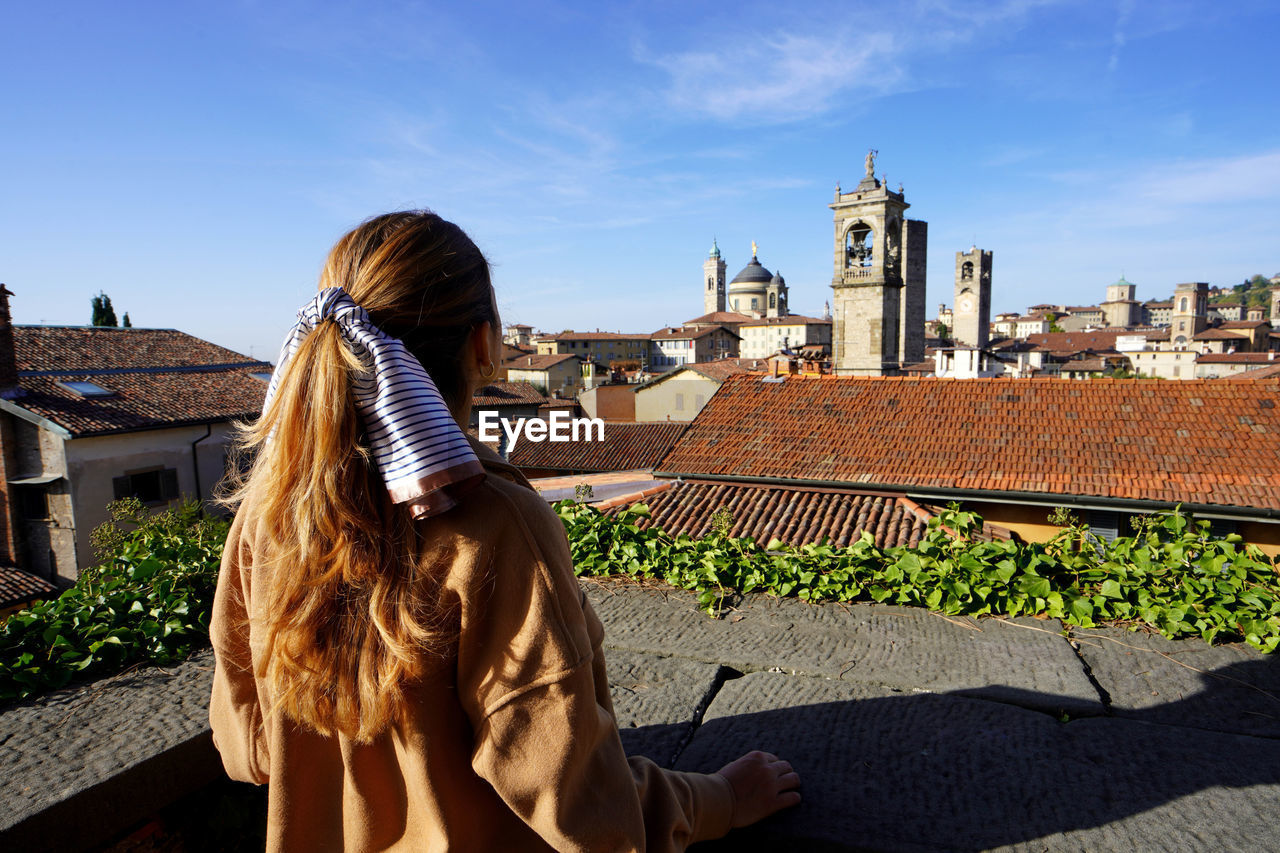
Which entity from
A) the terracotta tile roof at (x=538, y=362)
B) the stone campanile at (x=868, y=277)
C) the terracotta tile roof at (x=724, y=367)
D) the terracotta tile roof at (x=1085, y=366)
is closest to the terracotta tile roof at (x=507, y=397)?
the terracotta tile roof at (x=724, y=367)

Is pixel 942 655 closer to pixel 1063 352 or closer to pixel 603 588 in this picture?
pixel 603 588

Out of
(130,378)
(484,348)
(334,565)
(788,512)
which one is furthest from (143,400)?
(334,565)

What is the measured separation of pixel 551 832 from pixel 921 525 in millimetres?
9529

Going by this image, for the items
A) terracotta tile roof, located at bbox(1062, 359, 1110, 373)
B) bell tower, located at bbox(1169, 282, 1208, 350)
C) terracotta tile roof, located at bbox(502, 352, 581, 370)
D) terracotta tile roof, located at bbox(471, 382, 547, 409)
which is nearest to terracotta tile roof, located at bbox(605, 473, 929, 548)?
terracotta tile roof, located at bbox(471, 382, 547, 409)

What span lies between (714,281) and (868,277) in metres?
74.3

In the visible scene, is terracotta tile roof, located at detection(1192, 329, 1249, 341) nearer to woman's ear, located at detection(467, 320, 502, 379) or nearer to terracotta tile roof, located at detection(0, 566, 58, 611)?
terracotta tile roof, located at detection(0, 566, 58, 611)

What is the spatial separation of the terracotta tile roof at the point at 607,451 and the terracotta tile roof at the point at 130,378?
8.19 metres

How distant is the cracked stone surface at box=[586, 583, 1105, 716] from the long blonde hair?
138cm

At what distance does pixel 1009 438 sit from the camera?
1157cm

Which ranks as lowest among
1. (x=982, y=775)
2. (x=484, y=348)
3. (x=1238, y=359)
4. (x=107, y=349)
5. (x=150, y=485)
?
(x=150, y=485)

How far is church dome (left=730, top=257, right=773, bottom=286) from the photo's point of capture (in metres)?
104

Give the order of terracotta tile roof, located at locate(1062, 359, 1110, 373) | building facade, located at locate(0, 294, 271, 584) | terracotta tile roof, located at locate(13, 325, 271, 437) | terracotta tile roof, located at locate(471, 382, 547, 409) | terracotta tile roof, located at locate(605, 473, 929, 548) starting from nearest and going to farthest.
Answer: terracotta tile roof, located at locate(605, 473, 929, 548) → building facade, located at locate(0, 294, 271, 584) → terracotta tile roof, located at locate(13, 325, 271, 437) → terracotta tile roof, located at locate(471, 382, 547, 409) → terracotta tile roof, located at locate(1062, 359, 1110, 373)

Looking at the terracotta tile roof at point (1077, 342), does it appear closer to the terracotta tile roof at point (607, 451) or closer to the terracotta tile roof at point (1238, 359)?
the terracotta tile roof at point (1238, 359)

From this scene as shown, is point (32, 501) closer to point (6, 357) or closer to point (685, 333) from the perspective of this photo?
point (6, 357)
